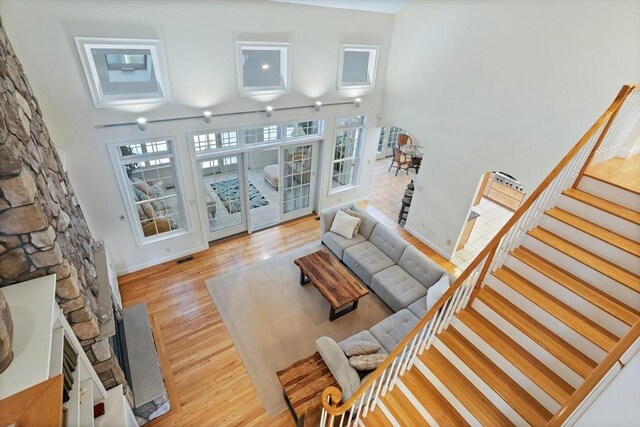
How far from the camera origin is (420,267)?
4.86 metres

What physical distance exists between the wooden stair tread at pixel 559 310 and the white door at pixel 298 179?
14.4ft

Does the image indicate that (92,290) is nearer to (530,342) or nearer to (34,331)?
(34,331)

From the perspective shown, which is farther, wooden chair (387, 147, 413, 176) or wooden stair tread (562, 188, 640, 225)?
wooden chair (387, 147, 413, 176)

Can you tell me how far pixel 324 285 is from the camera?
4.61 meters

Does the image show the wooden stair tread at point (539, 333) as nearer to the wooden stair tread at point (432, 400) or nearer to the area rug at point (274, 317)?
the wooden stair tread at point (432, 400)

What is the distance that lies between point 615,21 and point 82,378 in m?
6.23

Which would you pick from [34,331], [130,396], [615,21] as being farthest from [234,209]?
[615,21]

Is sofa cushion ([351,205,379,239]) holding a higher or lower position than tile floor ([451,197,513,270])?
higher

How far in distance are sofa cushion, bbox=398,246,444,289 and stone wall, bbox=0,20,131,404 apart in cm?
399

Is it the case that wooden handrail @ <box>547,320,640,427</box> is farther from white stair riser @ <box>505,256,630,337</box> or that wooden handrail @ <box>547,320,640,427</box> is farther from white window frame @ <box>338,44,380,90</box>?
white window frame @ <box>338,44,380,90</box>

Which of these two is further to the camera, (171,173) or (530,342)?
(171,173)

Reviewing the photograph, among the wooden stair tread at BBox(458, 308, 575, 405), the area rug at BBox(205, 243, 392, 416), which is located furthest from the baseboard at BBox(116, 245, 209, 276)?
the wooden stair tread at BBox(458, 308, 575, 405)

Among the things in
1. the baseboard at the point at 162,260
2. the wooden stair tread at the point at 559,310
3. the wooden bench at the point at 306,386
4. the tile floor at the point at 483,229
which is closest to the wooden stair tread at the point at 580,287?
the wooden stair tread at the point at 559,310

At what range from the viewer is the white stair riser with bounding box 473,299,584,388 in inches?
86.9
